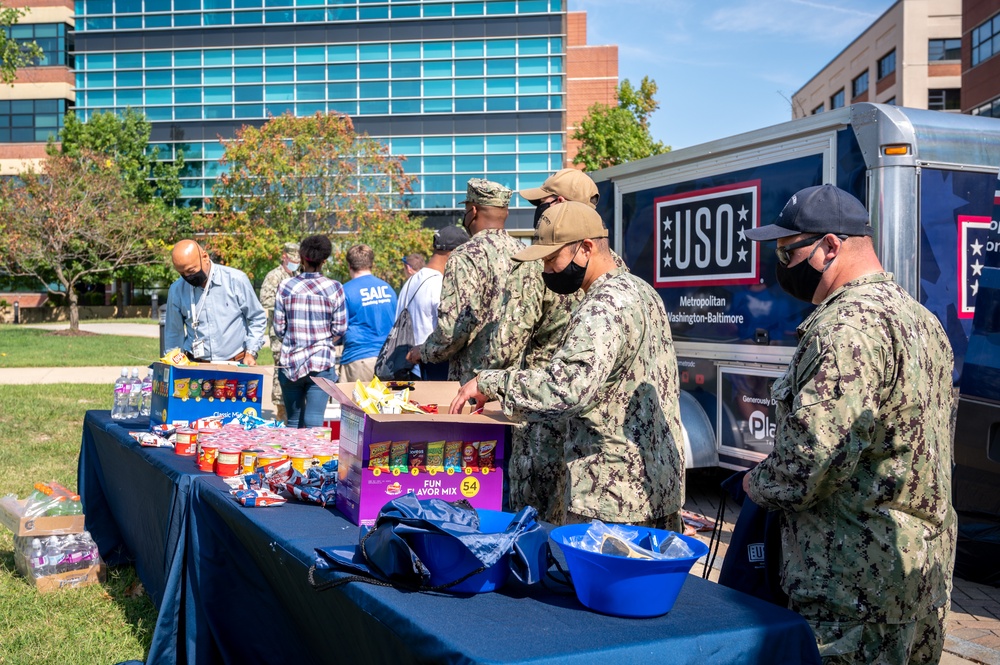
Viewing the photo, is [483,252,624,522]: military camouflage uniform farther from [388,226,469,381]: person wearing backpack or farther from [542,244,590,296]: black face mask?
[388,226,469,381]: person wearing backpack

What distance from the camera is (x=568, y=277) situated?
10.3ft

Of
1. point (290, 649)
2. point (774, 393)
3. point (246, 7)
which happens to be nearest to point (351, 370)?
point (290, 649)

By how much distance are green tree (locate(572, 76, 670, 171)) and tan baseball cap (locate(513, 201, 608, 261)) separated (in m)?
24.5

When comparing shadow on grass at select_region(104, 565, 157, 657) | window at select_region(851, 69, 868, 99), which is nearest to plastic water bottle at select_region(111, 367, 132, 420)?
shadow on grass at select_region(104, 565, 157, 657)

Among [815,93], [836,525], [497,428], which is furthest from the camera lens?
[815,93]

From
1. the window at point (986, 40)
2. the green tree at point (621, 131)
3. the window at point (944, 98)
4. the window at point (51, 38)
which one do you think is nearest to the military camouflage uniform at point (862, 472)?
the green tree at point (621, 131)

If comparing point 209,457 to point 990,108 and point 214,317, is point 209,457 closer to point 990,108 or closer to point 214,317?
point 214,317

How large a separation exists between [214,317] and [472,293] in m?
2.73

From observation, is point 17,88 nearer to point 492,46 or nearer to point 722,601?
point 492,46

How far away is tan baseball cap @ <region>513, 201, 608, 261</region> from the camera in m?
3.02

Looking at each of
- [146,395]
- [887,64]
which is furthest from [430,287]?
[887,64]

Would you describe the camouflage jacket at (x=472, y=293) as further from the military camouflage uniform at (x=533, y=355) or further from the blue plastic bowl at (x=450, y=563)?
the blue plastic bowl at (x=450, y=563)

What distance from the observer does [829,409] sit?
2.34 m

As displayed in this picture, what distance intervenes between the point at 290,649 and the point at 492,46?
5137 centimetres
